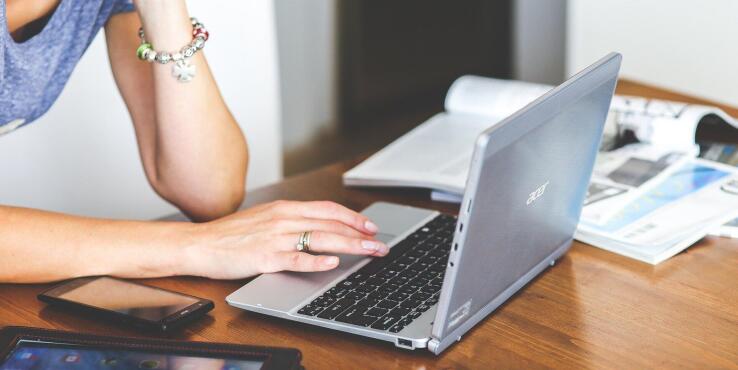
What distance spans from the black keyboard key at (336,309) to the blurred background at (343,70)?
937 millimetres

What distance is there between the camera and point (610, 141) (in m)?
1.41

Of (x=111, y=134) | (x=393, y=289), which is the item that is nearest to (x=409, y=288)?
(x=393, y=289)

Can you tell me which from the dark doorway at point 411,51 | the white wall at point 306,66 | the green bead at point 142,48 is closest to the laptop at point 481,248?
the green bead at point 142,48

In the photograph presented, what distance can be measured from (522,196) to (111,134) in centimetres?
115

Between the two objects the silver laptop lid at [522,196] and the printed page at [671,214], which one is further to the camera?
the printed page at [671,214]

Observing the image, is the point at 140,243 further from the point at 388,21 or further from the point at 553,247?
the point at 388,21

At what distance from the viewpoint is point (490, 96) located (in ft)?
5.01

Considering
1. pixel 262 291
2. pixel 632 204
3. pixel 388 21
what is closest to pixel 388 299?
pixel 262 291

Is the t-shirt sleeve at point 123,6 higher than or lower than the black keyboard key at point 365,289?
higher

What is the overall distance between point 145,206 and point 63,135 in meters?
0.24

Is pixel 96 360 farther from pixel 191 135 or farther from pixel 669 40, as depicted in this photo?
pixel 669 40

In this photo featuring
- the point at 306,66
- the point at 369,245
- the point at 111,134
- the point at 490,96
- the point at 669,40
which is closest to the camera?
the point at 369,245

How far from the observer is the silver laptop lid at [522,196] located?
0.78 m

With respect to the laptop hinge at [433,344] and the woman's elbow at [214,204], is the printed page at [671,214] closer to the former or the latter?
the laptop hinge at [433,344]
